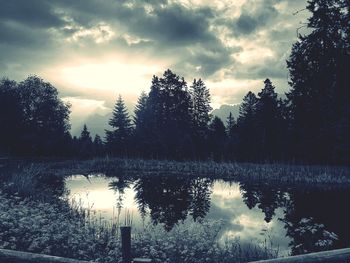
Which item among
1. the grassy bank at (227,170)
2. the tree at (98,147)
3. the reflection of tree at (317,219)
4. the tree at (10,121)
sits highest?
the tree at (10,121)

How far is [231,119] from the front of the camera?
271ft

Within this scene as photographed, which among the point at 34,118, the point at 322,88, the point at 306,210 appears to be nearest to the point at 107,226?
the point at 306,210

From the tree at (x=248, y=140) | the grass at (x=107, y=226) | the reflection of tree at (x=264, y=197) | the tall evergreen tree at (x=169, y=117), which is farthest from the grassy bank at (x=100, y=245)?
the tall evergreen tree at (x=169, y=117)

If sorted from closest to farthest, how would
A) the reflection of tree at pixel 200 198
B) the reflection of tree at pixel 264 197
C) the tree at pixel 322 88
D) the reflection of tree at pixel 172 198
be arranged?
1. the reflection of tree at pixel 172 198
2. the reflection of tree at pixel 200 198
3. the reflection of tree at pixel 264 197
4. the tree at pixel 322 88

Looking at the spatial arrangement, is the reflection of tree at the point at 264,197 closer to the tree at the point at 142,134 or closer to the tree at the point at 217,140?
the tree at the point at 217,140

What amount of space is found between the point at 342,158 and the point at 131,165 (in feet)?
77.1

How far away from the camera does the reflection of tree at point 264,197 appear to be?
19.2 metres

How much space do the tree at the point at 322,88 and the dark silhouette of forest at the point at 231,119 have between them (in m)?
0.07

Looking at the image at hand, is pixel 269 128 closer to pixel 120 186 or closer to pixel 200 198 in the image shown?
pixel 120 186

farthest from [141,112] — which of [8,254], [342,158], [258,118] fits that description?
[8,254]

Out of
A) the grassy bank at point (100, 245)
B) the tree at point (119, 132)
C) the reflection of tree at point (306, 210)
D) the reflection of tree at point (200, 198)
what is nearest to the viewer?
the grassy bank at point (100, 245)

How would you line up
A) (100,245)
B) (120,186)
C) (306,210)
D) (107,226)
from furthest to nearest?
1. (120,186)
2. (306,210)
3. (107,226)
4. (100,245)

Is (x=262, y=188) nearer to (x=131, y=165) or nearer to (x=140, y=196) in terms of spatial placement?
(x=140, y=196)

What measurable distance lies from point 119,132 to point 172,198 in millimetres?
44714
